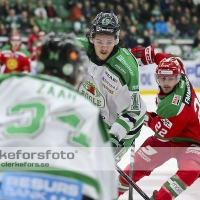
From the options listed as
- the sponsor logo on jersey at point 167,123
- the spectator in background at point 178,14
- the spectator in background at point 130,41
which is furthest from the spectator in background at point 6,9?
the sponsor logo on jersey at point 167,123

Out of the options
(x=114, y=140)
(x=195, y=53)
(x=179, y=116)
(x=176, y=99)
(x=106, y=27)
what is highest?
(x=106, y=27)

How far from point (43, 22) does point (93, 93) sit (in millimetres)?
8261

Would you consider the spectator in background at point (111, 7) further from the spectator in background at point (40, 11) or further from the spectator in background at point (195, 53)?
the spectator in background at point (195, 53)

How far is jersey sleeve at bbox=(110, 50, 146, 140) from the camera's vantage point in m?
3.51

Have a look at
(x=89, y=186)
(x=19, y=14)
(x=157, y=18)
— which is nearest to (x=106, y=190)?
(x=89, y=186)

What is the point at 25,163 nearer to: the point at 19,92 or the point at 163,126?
the point at 19,92

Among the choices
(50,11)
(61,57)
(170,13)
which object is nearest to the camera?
(61,57)

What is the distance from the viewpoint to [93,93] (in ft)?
12.2

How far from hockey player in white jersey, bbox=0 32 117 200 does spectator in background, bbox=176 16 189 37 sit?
12097 millimetres

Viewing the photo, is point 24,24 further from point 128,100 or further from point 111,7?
point 128,100

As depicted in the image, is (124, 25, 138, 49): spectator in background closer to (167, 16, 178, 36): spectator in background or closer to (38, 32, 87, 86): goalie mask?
(167, 16, 178, 36): spectator in background

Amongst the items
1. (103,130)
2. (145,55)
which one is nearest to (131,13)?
(145,55)

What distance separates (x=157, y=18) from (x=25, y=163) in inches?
488

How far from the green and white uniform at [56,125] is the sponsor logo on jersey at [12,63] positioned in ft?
21.9
